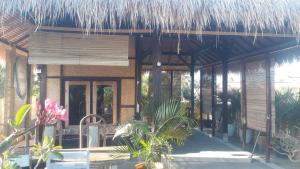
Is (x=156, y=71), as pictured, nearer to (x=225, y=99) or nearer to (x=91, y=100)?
(x=91, y=100)

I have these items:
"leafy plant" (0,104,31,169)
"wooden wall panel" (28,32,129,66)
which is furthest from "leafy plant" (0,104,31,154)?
"wooden wall panel" (28,32,129,66)

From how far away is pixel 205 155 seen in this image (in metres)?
6.41

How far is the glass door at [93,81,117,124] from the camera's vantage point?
8.67 meters

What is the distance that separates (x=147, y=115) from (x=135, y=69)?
364 cm

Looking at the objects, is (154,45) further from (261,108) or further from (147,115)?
(261,108)

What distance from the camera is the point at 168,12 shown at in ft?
15.5

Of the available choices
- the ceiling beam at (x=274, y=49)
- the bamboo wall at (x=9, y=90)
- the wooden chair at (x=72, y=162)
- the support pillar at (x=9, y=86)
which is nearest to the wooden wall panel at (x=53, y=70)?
the bamboo wall at (x=9, y=90)

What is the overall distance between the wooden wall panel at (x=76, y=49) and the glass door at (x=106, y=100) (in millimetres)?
2813

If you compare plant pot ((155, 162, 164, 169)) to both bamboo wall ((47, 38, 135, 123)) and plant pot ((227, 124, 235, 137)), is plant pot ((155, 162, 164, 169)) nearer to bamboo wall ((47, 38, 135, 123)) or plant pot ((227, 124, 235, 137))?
bamboo wall ((47, 38, 135, 123))

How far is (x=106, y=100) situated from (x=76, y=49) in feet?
10.4

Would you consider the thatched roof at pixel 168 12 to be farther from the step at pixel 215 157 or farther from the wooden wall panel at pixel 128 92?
the wooden wall panel at pixel 128 92

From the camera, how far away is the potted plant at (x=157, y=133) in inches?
189

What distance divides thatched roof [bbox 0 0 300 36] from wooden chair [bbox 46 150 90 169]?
1.74m

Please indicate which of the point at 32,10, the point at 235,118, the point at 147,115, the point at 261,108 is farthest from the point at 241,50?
the point at 32,10
